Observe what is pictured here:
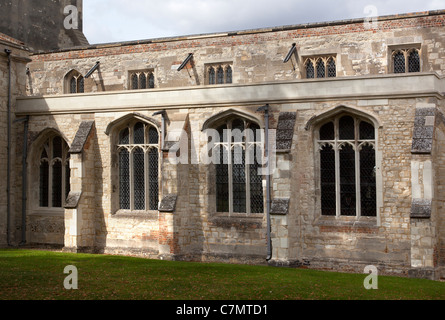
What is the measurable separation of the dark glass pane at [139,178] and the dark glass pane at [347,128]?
22.3ft

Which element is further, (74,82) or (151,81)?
(74,82)

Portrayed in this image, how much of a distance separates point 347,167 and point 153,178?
21.5 feet

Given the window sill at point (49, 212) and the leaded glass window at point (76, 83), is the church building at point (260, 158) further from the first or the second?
the leaded glass window at point (76, 83)

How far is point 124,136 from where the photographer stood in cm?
2000

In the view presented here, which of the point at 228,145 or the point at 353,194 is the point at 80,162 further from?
the point at 353,194

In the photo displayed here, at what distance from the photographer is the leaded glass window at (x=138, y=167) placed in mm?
19562

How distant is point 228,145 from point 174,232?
3240 mm

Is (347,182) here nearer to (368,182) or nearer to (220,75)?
(368,182)

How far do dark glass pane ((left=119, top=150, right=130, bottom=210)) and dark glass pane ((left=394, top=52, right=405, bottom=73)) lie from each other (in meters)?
10.6

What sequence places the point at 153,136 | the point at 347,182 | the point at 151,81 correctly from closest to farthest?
the point at 347,182 < the point at 153,136 < the point at 151,81

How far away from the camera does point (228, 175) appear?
60.6 ft

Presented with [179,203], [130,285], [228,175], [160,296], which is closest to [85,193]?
[179,203]

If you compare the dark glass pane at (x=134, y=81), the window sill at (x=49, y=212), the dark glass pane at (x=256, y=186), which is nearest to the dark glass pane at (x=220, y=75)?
the dark glass pane at (x=134, y=81)

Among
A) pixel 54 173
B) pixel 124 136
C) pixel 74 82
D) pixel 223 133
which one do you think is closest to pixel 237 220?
pixel 223 133
